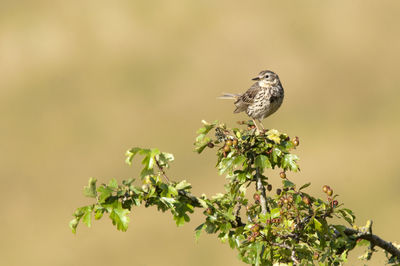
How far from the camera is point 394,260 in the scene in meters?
6.87

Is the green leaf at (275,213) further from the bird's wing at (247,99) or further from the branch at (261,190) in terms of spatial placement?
the bird's wing at (247,99)

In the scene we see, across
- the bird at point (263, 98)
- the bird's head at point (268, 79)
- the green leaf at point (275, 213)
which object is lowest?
the green leaf at point (275, 213)

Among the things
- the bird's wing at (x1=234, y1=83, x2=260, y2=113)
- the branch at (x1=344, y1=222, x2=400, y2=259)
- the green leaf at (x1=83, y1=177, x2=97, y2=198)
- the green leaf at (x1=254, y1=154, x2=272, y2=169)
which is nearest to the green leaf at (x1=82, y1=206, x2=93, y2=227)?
the green leaf at (x1=83, y1=177, x2=97, y2=198)

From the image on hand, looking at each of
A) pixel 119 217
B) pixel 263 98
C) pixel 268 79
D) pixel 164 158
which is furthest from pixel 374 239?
pixel 268 79

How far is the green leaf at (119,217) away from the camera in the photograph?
5.26 meters

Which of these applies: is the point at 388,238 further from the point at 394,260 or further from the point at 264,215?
the point at 264,215

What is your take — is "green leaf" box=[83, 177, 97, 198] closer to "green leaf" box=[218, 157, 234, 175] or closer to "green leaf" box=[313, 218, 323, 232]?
"green leaf" box=[218, 157, 234, 175]

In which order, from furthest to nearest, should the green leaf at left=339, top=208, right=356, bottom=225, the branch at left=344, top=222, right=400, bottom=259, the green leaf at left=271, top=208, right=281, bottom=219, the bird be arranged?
the bird < the branch at left=344, top=222, right=400, bottom=259 < the green leaf at left=339, top=208, right=356, bottom=225 < the green leaf at left=271, top=208, right=281, bottom=219

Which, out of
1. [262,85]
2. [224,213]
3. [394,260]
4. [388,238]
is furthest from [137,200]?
[388,238]

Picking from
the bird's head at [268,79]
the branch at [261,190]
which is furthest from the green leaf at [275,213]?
the bird's head at [268,79]

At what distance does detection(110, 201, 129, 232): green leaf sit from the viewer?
17.3ft

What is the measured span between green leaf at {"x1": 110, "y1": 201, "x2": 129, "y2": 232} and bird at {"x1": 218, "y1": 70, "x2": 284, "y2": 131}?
7517 mm

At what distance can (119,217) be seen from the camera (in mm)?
5309

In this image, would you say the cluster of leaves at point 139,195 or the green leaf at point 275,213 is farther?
the green leaf at point 275,213
